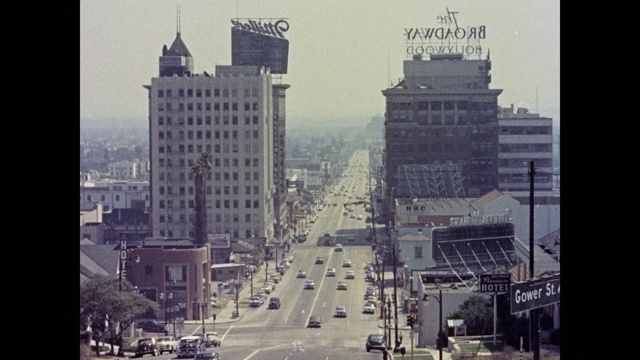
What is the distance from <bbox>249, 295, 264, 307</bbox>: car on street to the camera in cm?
3415

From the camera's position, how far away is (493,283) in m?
21.8

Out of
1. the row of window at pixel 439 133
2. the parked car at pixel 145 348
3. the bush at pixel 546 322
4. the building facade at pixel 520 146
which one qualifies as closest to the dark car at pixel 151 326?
the parked car at pixel 145 348

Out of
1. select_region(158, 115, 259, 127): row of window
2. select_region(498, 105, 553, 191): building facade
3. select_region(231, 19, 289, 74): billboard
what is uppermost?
select_region(231, 19, 289, 74): billboard

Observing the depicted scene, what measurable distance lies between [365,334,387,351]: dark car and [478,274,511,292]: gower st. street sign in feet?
7.76

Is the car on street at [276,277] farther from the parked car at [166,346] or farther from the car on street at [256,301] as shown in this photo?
the parked car at [166,346]

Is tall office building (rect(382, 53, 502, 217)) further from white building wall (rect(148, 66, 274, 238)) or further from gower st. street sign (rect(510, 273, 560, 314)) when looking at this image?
gower st. street sign (rect(510, 273, 560, 314))

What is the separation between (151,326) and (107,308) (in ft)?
12.6

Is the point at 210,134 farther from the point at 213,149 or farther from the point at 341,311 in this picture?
the point at 341,311

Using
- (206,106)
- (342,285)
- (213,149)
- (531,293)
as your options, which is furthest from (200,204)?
(531,293)

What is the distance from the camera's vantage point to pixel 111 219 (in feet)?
171

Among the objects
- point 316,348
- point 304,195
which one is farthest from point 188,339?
point 304,195

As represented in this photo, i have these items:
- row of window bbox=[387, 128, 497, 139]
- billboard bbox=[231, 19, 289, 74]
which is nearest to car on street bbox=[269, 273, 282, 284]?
row of window bbox=[387, 128, 497, 139]
